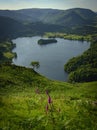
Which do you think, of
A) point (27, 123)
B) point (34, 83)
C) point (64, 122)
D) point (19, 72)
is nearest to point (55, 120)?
point (64, 122)

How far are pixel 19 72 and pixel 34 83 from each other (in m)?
16.4

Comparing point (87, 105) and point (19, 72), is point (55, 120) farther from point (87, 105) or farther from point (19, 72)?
point (19, 72)

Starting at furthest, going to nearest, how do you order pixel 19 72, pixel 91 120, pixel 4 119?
pixel 19 72 → pixel 91 120 → pixel 4 119

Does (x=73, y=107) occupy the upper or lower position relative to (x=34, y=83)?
lower

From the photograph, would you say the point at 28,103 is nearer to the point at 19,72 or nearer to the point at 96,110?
the point at 96,110

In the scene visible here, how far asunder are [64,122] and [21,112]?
10.5ft

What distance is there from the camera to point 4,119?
13.9 metres

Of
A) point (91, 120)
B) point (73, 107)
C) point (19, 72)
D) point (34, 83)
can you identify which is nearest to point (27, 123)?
point (91, 120)

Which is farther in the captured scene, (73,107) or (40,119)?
(73,107)

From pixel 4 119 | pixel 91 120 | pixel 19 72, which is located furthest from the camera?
pixel 19 72

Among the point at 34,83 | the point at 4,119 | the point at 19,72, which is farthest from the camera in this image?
the point at 19,72

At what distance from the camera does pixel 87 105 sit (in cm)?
1858

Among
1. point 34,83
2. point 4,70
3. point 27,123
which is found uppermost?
point 4,70

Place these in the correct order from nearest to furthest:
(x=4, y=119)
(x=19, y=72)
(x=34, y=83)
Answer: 1. (x=4, y=119)
2. (x=34, y=83)
3. (x=19, y=72)
